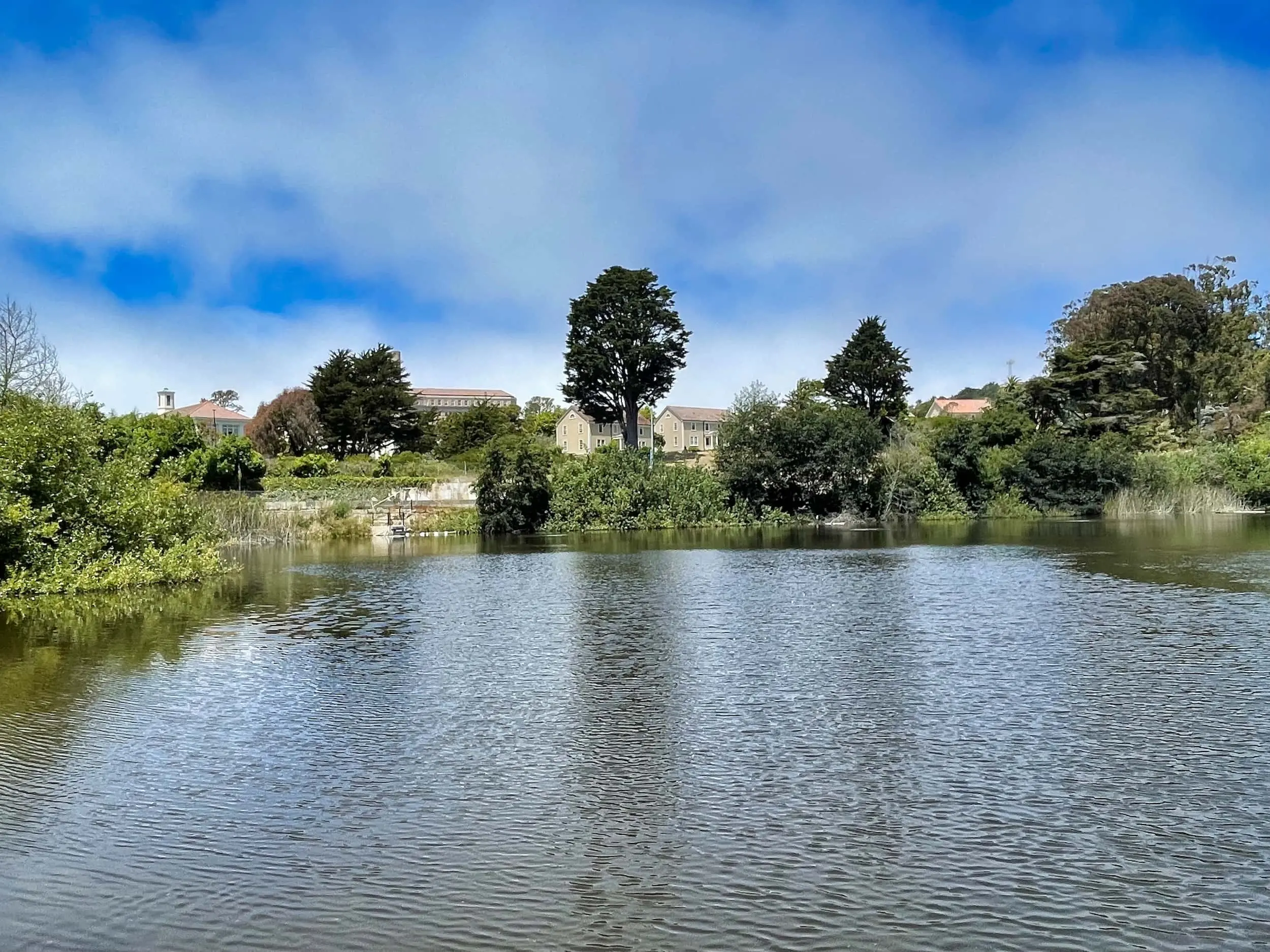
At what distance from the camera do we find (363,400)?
81875 millimetres

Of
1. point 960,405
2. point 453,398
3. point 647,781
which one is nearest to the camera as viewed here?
point 647,781

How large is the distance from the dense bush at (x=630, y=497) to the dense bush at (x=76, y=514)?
27.3 metres

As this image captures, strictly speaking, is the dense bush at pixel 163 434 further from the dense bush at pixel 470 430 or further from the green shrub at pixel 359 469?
the dense bush at pixel 470 430

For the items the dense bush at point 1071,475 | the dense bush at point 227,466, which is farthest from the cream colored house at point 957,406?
the dense bush at point 227,466

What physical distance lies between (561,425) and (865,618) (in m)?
100

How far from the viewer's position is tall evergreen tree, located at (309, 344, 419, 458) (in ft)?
270

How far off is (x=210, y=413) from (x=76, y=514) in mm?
96048

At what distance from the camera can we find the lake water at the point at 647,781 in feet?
21.0

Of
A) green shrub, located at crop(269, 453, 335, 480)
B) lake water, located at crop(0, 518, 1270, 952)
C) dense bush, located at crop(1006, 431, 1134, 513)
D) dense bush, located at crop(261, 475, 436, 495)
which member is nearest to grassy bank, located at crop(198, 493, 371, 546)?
dense bush, located at crop(261, 475, 436, 495)

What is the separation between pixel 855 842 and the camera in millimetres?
7586

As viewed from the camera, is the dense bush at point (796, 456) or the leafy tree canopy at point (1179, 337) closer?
the dense bush at point (796, 456)

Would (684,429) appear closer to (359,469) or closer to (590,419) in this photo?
(590,419)

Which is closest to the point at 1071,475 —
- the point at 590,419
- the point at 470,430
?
the point at 470,430

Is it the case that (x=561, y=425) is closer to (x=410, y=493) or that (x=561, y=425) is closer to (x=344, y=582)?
(x=410, y=493)
